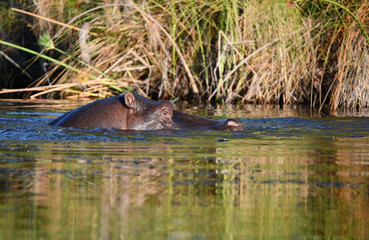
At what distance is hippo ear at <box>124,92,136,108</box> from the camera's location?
557 centimetres

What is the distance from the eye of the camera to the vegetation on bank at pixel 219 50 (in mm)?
9188

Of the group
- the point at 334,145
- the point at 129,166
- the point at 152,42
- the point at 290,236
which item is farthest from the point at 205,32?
the point at 290,236

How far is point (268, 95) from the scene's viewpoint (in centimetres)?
983

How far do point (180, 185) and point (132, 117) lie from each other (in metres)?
2.56

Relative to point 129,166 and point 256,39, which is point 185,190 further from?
point 256,39

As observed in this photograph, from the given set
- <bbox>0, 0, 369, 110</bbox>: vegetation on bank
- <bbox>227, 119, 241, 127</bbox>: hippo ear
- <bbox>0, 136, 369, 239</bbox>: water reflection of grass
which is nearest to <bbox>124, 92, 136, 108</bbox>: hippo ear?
<bbox>227, 119, 241, 127</bbox>: hippo ear

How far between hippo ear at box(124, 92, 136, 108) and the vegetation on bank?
3433mm

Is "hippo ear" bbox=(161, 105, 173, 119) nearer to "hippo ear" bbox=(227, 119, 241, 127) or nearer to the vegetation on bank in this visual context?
"hippo ear" bbox=(227, 119, 241, 127)

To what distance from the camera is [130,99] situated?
561 cm

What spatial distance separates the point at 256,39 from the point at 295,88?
1039mm

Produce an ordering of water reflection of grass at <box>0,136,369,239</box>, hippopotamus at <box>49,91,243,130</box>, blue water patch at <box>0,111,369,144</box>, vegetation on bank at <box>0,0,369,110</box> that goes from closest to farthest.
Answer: water reflection of grass at <box>0,136,369,239</box> → blue water patch at <box>0,111,369,144</box> → hippopotamus at <box>49,91,243,130</box> → vegetation on bank at <box>0,0,369,110</box>

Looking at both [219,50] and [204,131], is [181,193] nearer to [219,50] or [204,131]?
[204,131]

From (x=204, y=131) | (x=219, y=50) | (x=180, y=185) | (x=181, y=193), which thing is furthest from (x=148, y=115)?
(x=219, y=50)

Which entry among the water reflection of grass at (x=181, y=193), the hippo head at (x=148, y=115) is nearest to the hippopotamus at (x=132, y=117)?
the hippo head at (x=148, y=115)
